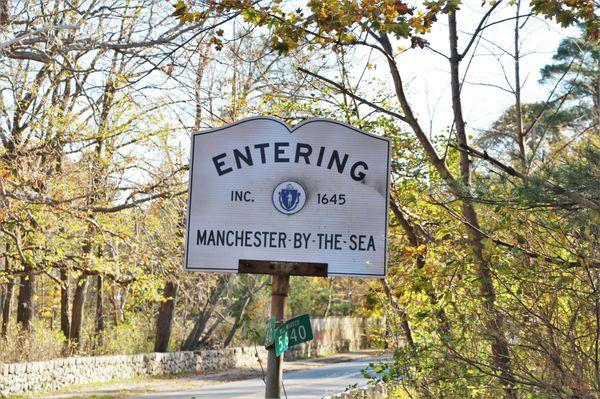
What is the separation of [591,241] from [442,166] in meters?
2.36

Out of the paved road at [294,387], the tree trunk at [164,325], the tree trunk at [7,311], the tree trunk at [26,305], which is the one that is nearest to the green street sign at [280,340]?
the paved road at [294,387]

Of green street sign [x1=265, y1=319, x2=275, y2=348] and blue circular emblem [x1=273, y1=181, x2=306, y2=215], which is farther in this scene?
blue circular emblem [x1=273, y1=181, x2=306, y2=215]

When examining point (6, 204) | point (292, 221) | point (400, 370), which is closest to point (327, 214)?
point (292, 221)

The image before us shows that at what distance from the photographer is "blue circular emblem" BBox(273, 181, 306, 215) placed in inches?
283

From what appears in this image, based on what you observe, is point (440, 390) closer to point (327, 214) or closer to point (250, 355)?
point (327, 214)

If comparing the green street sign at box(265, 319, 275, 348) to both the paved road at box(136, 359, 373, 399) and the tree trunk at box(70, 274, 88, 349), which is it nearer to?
the paved road at box(136, 359, 373, 399)

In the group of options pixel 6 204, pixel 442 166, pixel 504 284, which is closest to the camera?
pixel 504 284

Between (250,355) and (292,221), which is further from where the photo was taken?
(250,355)

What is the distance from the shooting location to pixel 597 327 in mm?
6512

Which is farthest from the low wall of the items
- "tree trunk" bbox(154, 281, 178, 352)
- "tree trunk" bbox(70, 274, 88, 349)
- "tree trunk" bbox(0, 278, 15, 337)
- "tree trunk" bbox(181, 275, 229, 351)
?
"tree trunk" bbox(70, 274, 88, 349)

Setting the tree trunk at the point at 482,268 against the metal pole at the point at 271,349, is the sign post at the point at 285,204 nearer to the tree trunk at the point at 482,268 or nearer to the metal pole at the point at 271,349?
the metal pole at the point at 271,349

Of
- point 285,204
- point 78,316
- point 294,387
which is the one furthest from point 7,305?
point 285,204

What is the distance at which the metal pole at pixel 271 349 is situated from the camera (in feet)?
23.1

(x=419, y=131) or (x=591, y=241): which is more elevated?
(x=419, y=131)
